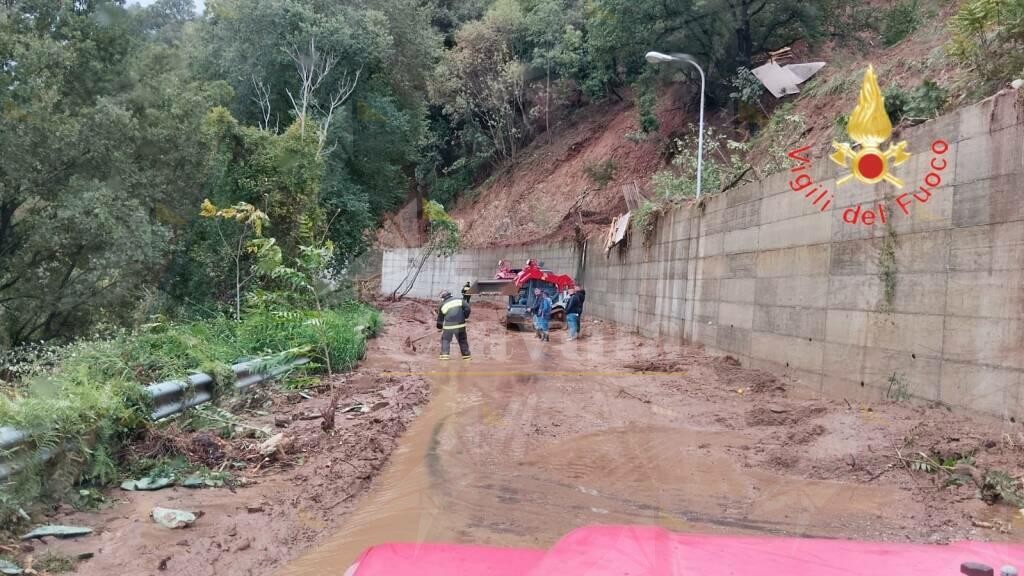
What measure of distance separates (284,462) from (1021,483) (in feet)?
18.0

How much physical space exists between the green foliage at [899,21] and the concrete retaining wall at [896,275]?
48.1 ft

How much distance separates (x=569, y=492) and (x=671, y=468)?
3.92 ft

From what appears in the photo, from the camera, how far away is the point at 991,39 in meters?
7.65

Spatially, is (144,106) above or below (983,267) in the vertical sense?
above

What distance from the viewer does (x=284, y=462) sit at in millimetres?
5715

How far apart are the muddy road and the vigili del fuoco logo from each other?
83.9 inches

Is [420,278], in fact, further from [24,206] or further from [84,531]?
[84,531]

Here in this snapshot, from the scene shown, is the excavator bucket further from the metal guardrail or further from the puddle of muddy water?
the puddle of muddy water

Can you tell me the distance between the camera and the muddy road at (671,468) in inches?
181

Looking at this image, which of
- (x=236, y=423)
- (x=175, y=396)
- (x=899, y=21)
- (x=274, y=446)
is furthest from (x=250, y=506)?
(x=899, y=21)

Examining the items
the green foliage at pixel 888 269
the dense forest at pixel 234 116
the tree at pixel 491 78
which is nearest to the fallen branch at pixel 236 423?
the dense forest at pixel 234 116

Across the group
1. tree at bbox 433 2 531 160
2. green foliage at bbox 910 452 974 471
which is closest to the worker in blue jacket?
green foliage at bbox 910 452 974 471

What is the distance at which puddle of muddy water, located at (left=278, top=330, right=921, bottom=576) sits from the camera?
4.49 m

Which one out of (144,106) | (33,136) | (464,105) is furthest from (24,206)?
(464,105)
